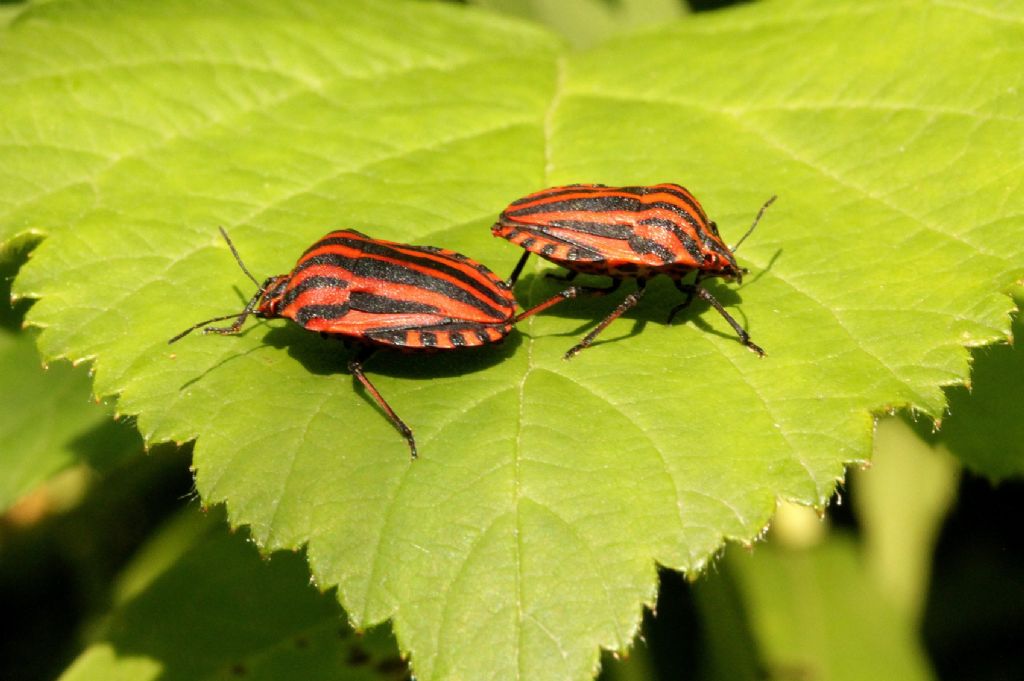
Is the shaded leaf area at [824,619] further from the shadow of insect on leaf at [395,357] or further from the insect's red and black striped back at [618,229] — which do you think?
the shadow of insect on leaf at [395,357]

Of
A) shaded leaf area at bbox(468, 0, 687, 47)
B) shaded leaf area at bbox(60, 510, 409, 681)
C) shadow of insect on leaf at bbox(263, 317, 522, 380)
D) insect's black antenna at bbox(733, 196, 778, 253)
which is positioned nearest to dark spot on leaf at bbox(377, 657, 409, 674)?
shaded leaf area at bbox(60, 510, 409, 681)

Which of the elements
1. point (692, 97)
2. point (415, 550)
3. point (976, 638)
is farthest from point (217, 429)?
point (976, 638)

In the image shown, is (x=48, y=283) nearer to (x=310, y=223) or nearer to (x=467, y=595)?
(x=310, y=223)

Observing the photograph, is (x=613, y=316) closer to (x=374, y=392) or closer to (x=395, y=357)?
(x=395, y=357)

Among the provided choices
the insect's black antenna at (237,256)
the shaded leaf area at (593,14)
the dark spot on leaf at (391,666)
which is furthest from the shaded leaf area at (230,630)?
the shaded leaf area at (593,14)

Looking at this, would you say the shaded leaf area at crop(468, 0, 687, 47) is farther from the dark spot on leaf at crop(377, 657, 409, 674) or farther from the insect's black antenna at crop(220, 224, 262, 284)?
the dark spot on leaf at crop(377, 657, 409, 674)

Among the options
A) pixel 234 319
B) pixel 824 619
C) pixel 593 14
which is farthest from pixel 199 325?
pixel 824 619
